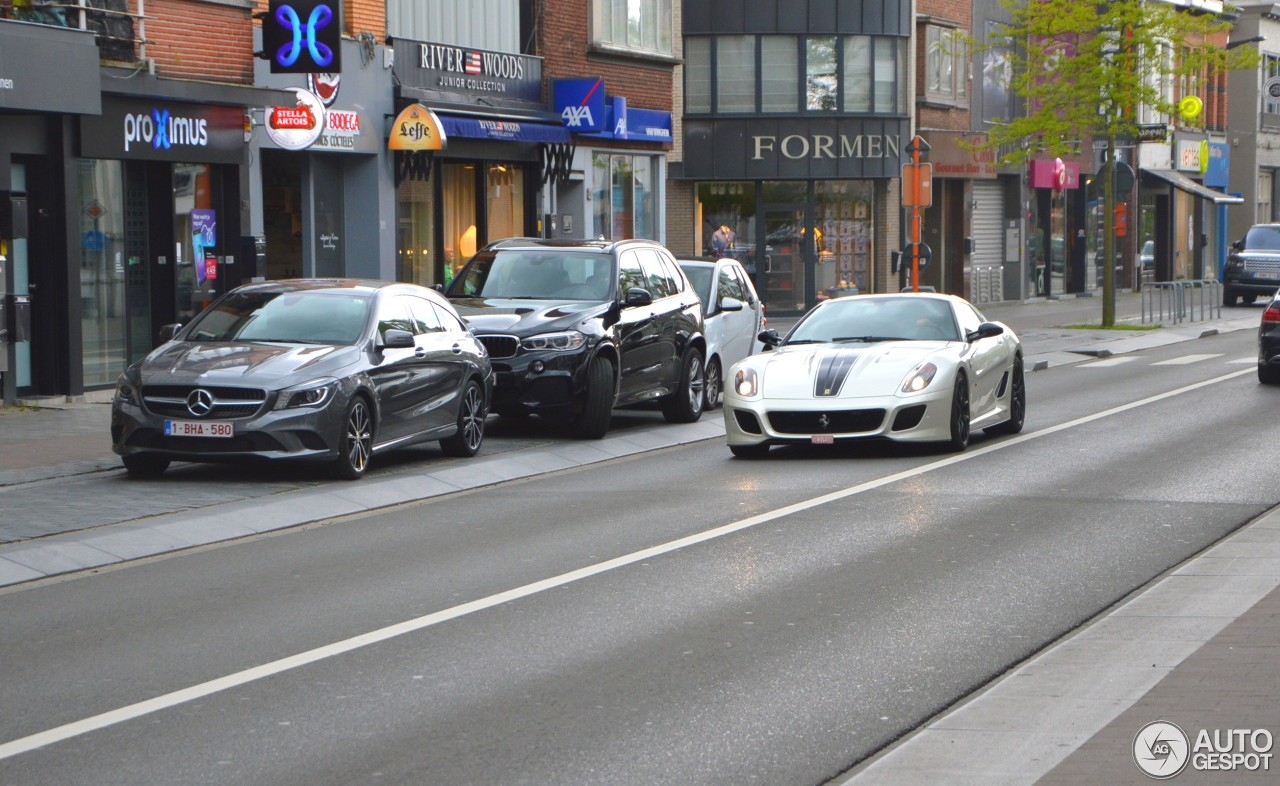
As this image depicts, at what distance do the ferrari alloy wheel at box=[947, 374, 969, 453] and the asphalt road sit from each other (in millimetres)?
734

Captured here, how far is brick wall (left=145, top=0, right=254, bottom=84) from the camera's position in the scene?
21.4 metres

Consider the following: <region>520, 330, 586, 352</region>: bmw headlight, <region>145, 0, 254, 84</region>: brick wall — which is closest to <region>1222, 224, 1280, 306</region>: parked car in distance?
<region>145, 0, 254, 84</region>: brick wall

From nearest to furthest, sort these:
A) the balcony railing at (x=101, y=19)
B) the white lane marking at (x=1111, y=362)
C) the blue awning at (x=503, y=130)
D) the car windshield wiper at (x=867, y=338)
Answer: the car windshield wiper at (x=867, y=338), the balcony railing at (x=101, y=19), the blue awning at (x=503, y=130), the white lane marking at (x=1111, y=362)

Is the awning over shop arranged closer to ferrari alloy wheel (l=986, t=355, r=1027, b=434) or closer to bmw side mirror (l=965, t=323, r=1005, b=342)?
ferrari alloy wheel (l=986, t=355, r=1027, b=434)

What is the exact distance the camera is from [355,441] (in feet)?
46.0

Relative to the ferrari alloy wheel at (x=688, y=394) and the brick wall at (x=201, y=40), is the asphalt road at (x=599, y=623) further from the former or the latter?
the brick wall at (x=201, y=40)

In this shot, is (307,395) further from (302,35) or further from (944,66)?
(944,66)

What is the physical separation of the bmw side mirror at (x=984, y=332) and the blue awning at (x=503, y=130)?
485 inches

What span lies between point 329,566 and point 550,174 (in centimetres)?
2109

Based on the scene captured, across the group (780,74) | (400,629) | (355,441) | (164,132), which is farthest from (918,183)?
(400,629)

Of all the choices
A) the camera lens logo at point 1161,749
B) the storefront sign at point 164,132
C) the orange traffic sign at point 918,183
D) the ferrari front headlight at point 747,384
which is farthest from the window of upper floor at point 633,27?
the camera lens logo at point 1161,749

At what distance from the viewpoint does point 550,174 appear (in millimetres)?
30766

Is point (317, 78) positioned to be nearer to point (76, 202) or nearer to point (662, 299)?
point (76, 202)

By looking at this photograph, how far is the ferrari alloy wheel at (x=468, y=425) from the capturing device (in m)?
15.6
